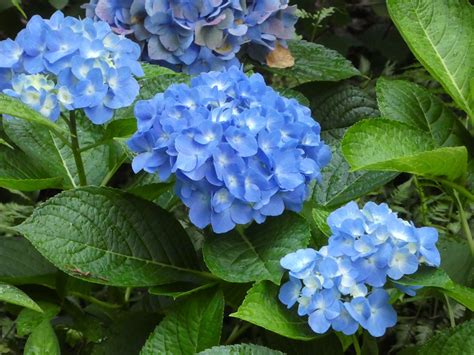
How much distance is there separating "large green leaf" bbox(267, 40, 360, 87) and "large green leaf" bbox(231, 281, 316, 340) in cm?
73

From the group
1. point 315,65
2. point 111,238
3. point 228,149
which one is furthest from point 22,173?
point 315,65

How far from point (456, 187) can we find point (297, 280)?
1.32 ft

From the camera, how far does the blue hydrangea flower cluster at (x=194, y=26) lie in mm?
1782

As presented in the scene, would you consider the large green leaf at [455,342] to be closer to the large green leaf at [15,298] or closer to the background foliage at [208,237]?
the background foliage at [208,237]

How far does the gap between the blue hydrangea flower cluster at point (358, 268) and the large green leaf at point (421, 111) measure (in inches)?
17.0

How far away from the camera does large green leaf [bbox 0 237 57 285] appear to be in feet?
5.02

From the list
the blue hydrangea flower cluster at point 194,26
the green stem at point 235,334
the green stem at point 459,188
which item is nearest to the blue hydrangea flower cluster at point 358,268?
the green stem at point 459,188

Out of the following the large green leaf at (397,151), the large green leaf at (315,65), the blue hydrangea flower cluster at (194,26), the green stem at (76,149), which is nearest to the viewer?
the large green leaf at (397,151)

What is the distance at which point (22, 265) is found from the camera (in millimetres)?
1581

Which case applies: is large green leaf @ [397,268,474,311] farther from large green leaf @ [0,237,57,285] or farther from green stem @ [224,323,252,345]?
large green leaf @ [0,237,57,285]

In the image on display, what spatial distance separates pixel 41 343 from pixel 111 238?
203 mm

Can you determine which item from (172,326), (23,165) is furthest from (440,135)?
(23,165)

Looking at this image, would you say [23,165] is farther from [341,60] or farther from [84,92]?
[341,60]

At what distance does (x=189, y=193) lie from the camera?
136 cm
